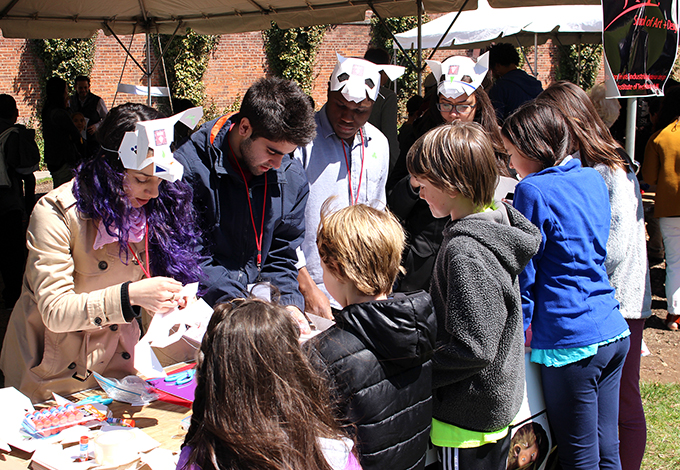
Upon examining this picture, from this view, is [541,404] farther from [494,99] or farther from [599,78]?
[599,78]

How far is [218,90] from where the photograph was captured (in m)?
16.0

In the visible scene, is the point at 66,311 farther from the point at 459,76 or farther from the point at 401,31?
the point at 401,31

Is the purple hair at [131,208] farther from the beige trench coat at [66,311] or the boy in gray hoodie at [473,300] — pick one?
the boy in gray hoodie at [473,300]

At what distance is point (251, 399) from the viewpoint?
1140mm

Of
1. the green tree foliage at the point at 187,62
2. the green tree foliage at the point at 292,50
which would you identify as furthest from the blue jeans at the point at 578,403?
the green tree foliage at the point at 292,50

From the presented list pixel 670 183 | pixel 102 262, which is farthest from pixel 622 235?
pixel 670 183

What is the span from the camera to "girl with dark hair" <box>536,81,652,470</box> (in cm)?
210

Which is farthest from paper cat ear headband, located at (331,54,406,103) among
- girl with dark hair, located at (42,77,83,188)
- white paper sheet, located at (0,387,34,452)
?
girl with dark hair, located at (42,77,83,188)

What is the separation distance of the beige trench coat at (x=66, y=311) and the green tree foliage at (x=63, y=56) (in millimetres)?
14402

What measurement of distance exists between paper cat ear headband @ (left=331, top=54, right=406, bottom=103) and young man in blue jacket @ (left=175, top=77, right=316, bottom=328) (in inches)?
19.7

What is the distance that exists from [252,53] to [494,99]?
13.0 meters

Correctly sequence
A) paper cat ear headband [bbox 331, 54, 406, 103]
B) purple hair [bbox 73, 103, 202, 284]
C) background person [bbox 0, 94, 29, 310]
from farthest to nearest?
background person [bbox 0, 94, 29, 310] → paper cat ear headband [bbox 331, 54, 406, 103] → purple hair [bbox 73, 103, 202, 284]

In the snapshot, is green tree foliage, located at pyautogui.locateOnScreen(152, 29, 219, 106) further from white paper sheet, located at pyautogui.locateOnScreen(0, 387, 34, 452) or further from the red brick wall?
white paper sheet, located at pyautogui.locateOnScreen(0, 387, 34, 452)

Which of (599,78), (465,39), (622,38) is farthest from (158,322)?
(599,78)
